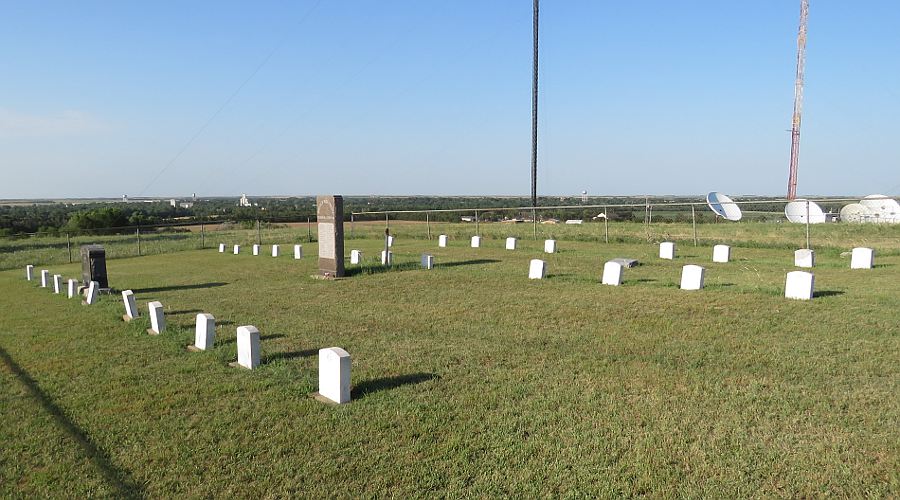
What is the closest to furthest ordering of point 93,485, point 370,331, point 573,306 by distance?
point 93,485
point 370,331
point 573,306

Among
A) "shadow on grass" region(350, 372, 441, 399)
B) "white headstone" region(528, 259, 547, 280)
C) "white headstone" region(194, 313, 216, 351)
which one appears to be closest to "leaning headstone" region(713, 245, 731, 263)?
"white headstone" region(528, 259, 547, 280)

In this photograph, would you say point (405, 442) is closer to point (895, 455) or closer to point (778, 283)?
point (895, 455)

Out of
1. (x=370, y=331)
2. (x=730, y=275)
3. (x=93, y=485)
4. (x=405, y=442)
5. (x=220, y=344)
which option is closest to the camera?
(x=93, y=485)

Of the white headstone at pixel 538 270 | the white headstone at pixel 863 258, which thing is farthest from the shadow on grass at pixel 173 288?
the white headstone at pixel 863 258

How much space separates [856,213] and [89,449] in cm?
4382

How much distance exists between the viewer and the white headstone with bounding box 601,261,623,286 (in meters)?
12.8

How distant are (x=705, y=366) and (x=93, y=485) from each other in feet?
19.1

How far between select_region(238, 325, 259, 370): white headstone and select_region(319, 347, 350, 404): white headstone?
1507 millimetres

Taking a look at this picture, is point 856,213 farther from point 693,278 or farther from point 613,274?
point 693,278

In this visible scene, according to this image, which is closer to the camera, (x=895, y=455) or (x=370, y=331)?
(x=895, y=455)

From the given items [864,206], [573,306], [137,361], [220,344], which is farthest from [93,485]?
[864,206]

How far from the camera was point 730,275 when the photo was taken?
14.0 metres

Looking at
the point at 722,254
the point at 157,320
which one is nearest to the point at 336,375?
the point at 157,320

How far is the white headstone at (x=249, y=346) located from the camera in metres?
6.82
